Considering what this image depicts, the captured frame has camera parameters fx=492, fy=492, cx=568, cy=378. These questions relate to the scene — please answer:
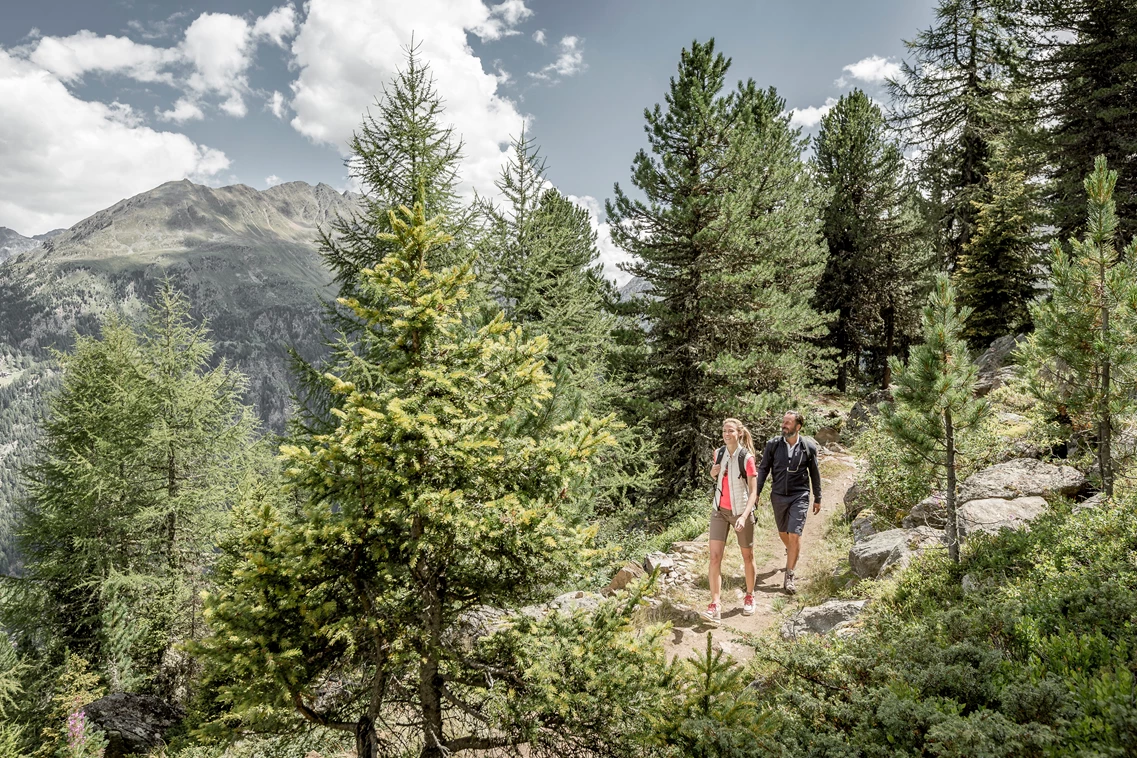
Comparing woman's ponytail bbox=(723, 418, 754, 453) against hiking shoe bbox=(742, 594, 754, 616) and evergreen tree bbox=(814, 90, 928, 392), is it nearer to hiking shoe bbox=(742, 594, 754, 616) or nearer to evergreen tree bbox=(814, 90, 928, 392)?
hiking shoe bbox=(742, 594, 754, 616)

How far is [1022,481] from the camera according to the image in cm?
755

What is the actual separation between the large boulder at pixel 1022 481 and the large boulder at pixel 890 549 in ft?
3.30

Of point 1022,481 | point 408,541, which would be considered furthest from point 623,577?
point 1022,481

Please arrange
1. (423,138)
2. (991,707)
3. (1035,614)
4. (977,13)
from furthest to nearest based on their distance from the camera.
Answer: (977,13)
(423,138)
(1035,614)
(991,707)

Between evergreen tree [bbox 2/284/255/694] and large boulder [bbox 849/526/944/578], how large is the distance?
56.0 feet

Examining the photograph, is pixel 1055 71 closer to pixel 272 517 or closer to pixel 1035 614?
pixel 1035 614

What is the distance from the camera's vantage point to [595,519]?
1345 centimetres

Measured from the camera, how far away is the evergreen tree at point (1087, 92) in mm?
12195

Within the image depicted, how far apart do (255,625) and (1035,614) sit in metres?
6.03

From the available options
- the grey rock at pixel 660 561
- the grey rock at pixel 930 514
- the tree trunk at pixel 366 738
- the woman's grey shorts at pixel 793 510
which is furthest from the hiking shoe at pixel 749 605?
the tree trunk at pixel 366 738

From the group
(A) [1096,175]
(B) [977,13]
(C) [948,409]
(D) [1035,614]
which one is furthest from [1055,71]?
(D) [1035,614]

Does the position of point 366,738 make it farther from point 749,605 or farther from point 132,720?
point 132,720

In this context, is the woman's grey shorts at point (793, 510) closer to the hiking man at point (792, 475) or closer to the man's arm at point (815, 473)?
the hiking man at point (792, 475)

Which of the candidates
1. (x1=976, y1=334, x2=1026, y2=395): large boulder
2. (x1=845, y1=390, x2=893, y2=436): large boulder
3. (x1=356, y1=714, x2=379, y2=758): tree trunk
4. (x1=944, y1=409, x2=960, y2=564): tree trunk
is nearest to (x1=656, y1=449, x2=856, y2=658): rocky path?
(x1=944, y1=409, x2=960, y2=564): tree trunk
